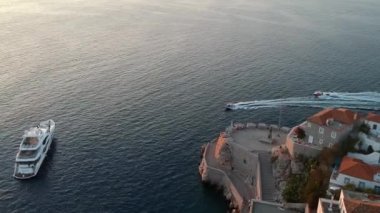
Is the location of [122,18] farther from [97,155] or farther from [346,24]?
[97,155]

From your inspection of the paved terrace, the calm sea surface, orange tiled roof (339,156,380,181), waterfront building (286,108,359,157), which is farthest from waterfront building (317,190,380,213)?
the calm sea surface

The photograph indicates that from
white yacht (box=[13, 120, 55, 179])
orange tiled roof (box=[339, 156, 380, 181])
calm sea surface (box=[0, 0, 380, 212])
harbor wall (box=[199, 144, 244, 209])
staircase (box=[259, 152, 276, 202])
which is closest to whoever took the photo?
orange tiled roof (box=[339, 156, 380, 181])

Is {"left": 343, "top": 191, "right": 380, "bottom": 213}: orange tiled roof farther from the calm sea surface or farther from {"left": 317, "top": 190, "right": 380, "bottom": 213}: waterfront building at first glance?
the calm sea surface

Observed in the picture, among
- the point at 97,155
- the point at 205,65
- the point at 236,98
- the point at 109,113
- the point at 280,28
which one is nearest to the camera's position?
the point at 97,155

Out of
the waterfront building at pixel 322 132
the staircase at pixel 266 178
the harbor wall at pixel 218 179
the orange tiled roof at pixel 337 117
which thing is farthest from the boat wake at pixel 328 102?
the orange tiled roof at pixel 337 117

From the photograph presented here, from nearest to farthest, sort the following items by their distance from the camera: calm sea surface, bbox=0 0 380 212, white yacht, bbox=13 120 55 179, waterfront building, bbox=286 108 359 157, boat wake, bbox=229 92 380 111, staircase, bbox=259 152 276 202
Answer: staircase, bbox=259 152 276 202
waterfront building, bbox=286 108 359 157
calm sea surface, bbox=0 0 380 212
white yacht, bbox=13 120 55 179
boat wake, bbox=229 92 380 111

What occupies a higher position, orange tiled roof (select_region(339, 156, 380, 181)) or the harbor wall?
orange tiled roof (select_region(339, 156, 380, 181))

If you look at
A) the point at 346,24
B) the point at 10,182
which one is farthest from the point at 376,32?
the point at 10,182

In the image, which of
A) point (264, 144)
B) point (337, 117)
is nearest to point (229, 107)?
point (264, 144)
